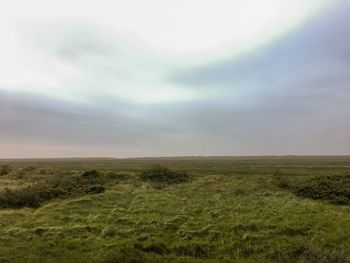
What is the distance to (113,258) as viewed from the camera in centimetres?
1552

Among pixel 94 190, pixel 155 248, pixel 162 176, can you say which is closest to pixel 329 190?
pixel 162 176

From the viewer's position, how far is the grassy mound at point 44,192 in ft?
100.0

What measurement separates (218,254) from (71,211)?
13199 mm

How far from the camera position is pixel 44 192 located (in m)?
34.4

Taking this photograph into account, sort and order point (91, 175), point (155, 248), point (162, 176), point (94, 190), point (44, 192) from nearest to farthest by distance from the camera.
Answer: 1. point (155, 248)
2. point (44, 192)
3. point (94, 190)
4. point (162, 176)
5. point (91, 175)

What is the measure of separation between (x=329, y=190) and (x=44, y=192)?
2392 centimetres

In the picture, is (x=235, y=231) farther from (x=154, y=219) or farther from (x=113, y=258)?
(x=113, y=258)

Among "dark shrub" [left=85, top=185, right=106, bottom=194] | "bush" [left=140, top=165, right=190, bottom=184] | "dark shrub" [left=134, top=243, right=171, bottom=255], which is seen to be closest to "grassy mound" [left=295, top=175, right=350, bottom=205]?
"bush" [left=140, top=165, right=190, bottom=184]

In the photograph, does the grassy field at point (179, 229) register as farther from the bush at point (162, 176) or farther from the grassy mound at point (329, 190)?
the bush at point (162, 176)

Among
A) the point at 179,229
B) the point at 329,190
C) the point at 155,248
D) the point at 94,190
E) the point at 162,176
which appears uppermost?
the point at 162,176

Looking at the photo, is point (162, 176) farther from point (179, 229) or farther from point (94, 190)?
point (179, 229)

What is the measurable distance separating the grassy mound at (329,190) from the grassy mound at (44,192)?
18.2m

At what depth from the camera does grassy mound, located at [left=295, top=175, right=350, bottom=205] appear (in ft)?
107

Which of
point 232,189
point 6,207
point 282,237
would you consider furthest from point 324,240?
point 6,207
